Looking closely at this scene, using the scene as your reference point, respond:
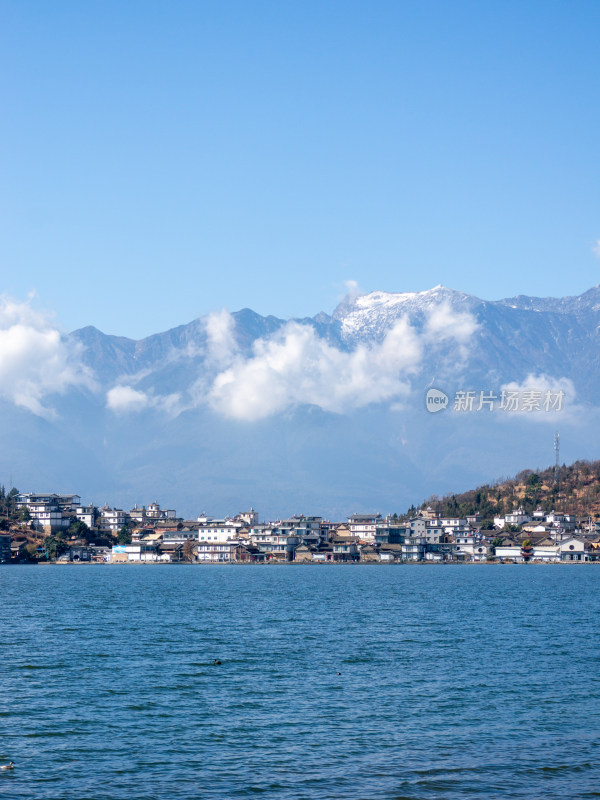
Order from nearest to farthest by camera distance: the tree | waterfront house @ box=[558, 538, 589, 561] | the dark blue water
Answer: the dark blue water, waterfront house @ box=[558, 538, 589, 561], the tree

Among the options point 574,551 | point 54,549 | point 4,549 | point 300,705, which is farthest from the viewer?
point 54,549

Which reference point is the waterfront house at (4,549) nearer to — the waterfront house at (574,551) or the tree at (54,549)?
the tree at (54,549)

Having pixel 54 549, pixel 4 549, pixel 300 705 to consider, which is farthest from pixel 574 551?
pixel 300 705

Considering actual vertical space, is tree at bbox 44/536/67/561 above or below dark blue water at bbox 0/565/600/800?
above

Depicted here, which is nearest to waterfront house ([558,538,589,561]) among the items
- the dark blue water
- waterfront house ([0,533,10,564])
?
waterfront house ([0,533,10,564])

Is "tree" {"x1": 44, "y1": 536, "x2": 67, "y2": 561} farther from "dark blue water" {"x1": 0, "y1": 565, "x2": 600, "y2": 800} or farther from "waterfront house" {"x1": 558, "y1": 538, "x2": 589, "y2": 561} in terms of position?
"dark blue water" {"x1": 0, "y1": 565, "x2": 600, "y2": 800}

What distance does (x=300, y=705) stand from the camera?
37531 millimetres

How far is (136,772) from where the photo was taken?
28.5m

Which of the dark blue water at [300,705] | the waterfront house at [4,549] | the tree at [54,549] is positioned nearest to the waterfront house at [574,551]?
the tree at [54,549]

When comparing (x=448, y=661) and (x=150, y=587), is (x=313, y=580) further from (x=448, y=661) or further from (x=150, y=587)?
(x=448, y=661)

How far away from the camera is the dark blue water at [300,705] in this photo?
27938 millimetres

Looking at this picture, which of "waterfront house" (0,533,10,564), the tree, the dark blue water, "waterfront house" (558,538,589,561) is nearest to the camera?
the dark blue water

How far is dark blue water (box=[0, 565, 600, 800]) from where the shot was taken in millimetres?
27938

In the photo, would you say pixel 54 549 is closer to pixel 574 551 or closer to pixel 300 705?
pixel 574 551
